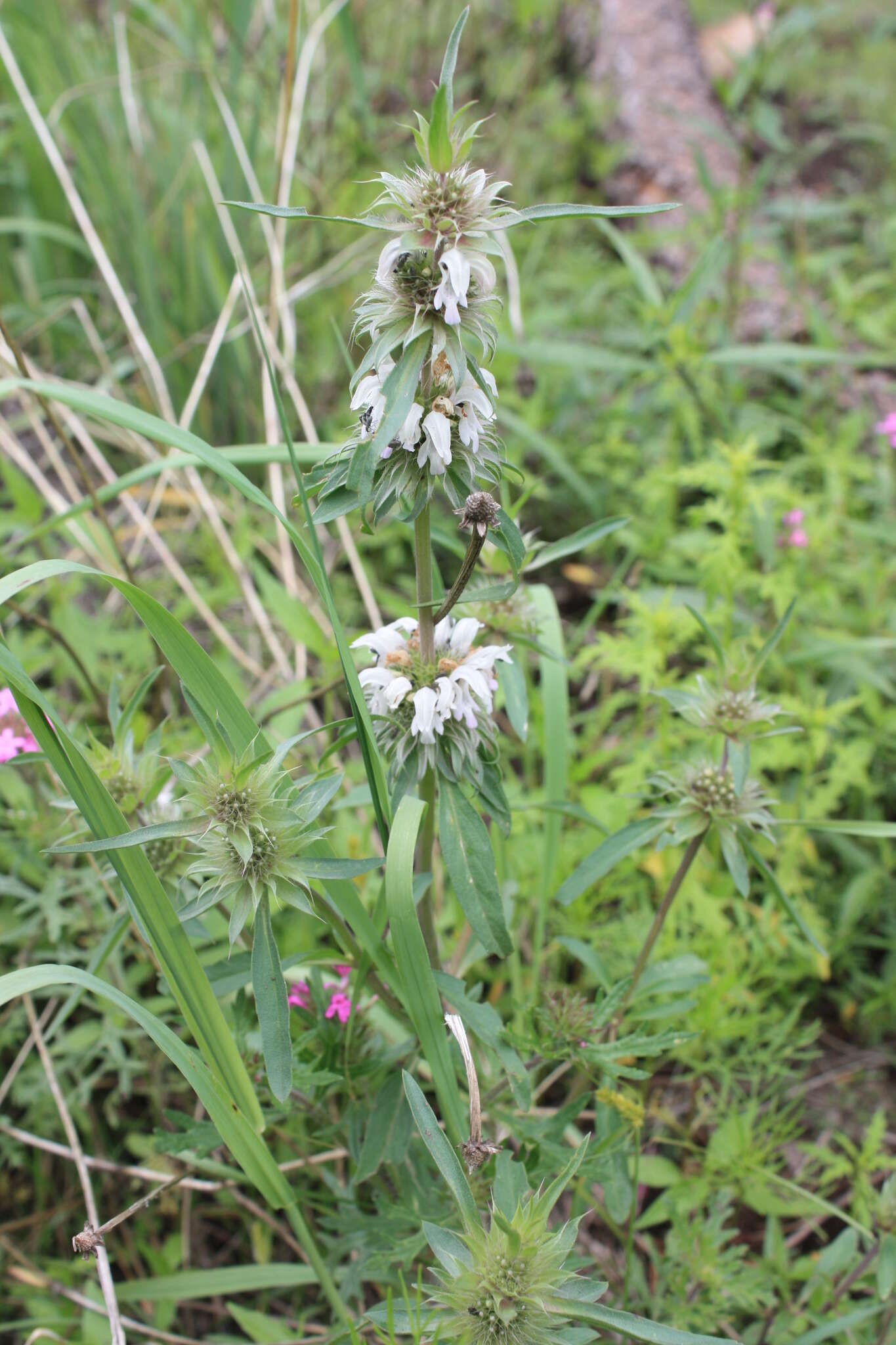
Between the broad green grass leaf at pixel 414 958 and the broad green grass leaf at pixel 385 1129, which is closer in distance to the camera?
the broad green grass leaf at pixel 414 958

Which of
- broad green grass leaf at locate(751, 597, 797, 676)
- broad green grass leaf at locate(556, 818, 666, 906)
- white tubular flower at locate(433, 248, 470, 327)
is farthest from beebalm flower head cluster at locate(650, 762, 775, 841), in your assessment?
white tubular flower at locate(433, 248, 470, 327)

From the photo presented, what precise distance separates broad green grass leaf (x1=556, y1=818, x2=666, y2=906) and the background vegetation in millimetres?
151

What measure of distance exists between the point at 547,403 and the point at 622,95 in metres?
1.69

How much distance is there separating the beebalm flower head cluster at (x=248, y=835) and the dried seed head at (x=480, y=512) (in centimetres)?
35

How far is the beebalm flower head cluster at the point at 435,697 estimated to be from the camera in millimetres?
1152

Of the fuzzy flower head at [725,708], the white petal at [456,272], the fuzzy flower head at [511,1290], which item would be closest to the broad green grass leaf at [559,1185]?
the fuzzy flower head at [511,1290]

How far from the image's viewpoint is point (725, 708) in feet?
4.67

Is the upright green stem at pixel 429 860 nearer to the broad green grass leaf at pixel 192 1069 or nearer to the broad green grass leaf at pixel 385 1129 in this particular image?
the broad green grass leaf at pixel 385 1129

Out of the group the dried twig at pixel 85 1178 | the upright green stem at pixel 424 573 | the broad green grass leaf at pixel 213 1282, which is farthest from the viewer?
the broad green grass leaf at pixel 213 1282

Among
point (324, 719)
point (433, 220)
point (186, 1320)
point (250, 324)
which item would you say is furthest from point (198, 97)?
point (186, 1320)

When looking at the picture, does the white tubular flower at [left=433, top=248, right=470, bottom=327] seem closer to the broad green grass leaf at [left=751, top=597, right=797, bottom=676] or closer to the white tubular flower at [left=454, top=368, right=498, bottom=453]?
the white tubular flower at [left=454, top=368, right=498, bottom=453]

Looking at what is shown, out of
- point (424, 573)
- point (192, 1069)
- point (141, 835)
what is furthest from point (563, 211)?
point (192, 1069)

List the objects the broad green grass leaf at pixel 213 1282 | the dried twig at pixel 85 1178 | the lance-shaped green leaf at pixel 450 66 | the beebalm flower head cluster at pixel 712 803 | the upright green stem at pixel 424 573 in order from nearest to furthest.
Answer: the lance-shaped green leaf at pixel 450 66 → the upright green stem at pixel 424 573 → the dried twig at pixel 85 1178 → the beebalm flower head cluster at pixel 712 803 → the broad green grass leaf at pixel 213 1282

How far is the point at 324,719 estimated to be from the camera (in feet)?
7.45
